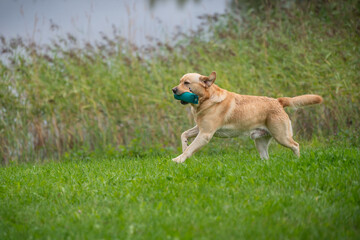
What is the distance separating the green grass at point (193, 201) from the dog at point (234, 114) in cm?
70

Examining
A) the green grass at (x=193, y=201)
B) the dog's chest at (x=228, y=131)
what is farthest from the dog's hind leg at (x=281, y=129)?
the green grass at (x=193, y=201)

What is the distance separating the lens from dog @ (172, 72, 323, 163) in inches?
234

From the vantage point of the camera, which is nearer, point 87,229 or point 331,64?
point 87,229

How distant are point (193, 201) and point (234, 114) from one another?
2376mm

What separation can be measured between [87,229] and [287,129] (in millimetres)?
3615

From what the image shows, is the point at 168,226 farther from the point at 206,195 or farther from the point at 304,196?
the point at 304,196

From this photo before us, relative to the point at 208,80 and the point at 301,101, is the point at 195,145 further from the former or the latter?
the point at 301,101

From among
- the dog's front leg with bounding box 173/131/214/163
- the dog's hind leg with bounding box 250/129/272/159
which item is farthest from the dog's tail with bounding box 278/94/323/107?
the dog's front leg with bounding box 173/131/214/163

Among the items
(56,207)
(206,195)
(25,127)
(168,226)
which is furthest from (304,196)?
(25,127)

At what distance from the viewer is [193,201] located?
3.98m

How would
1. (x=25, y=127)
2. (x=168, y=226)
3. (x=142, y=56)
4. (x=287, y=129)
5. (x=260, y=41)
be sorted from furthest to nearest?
(x=260, y=41), (x=142, y=56), (x=25, y=127), (x=287, y=129), (x=168, y=226)

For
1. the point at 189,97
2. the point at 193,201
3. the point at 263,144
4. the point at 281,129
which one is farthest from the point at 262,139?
the point at 193,201

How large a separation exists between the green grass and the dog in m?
0.70

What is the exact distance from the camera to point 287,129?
5.96 meters
